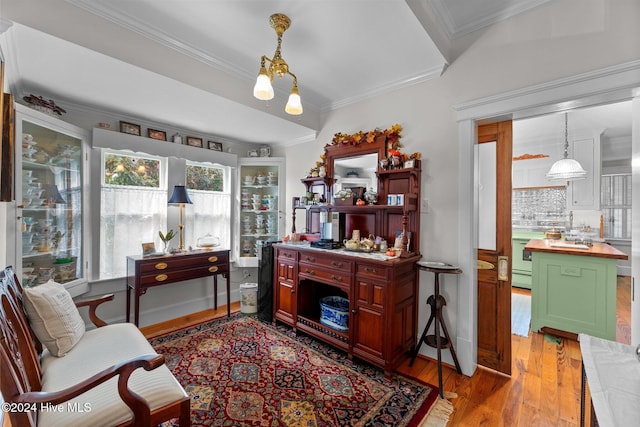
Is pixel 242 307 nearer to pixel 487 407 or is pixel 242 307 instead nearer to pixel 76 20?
pixel 487 407

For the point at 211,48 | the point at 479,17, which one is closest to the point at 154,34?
the point at 211,48

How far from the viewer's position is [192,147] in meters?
3.44

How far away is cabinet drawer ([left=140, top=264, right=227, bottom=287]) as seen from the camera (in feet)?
8.95

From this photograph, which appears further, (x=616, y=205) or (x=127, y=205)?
(x=616, y=205)

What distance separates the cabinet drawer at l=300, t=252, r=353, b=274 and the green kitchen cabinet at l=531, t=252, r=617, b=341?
2321 mm

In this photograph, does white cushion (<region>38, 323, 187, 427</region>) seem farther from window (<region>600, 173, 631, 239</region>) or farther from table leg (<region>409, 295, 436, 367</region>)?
window (<region>600, 173, 631, 239</region>)

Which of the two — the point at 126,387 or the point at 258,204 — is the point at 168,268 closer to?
the point at 258,204

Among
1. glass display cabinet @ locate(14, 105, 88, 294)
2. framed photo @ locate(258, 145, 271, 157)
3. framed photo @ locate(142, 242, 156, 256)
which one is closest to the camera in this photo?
glass display cabinet @ locate(14, 105, 88, 294)

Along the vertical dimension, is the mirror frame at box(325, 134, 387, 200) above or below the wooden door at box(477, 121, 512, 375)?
above

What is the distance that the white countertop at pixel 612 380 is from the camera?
0.76 m

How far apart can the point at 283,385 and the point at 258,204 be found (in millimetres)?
2614

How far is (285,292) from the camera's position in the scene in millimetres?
3000

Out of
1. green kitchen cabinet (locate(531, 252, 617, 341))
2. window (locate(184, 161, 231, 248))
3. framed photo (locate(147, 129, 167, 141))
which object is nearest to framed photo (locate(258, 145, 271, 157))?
window (locate(184, 161, 231, 248))

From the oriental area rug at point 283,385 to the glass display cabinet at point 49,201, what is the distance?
3.86 ft
